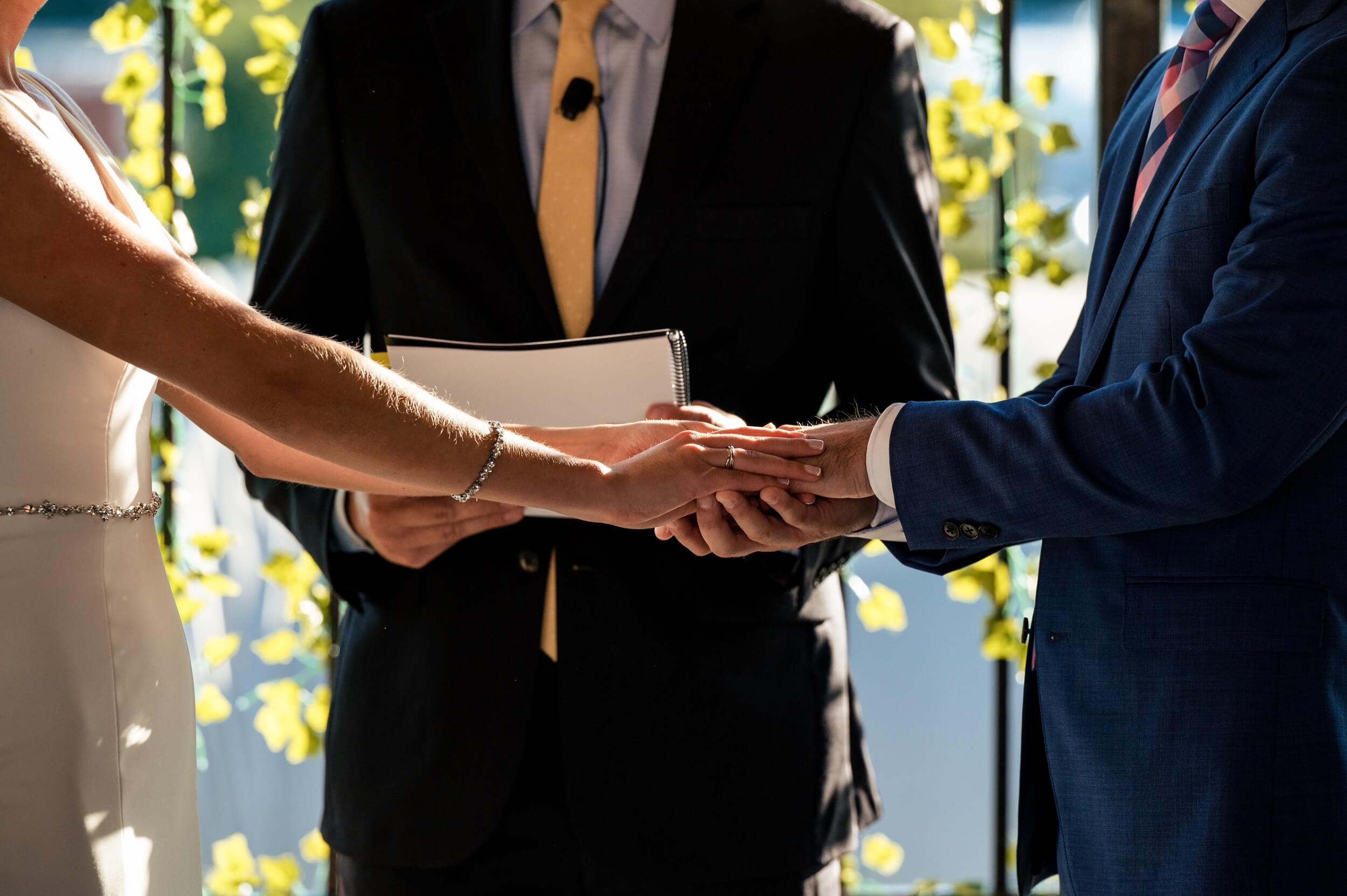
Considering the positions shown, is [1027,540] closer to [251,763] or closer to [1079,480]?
[1079,480]

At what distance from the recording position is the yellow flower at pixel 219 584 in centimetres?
291

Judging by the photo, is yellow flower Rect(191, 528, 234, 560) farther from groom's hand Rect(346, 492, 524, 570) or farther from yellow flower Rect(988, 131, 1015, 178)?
yellow flower Rect(988, 131, 1015, 178)

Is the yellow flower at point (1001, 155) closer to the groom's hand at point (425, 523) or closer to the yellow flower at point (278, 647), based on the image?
the groom's hand at point (425, 523)

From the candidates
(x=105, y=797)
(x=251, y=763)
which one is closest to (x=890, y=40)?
(x=105, y=797)

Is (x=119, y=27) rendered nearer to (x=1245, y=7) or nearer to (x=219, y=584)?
(x=219, y=584)

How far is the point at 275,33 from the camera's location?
2812mm

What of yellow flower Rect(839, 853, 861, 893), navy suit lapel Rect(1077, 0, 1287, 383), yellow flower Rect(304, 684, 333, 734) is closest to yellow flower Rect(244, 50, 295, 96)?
yellow flower Rect(304, 684, 333, 734)

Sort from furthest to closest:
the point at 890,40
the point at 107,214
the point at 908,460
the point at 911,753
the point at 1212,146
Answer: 1. the point at 911,753
2. the point at 890,40
3. the point at 908,460
4. the point at 1212,146
5. the point at 107,214

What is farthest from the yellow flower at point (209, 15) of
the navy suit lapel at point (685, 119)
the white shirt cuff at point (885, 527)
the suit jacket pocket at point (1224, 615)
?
the suit jacket pocket at point (1224, 615)

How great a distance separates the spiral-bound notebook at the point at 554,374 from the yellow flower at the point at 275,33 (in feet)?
4.58

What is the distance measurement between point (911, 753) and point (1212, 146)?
6.31 feet

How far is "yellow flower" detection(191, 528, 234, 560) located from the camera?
2.93 m

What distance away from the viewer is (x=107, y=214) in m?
1.30

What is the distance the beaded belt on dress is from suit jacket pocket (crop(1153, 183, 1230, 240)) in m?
1.21
